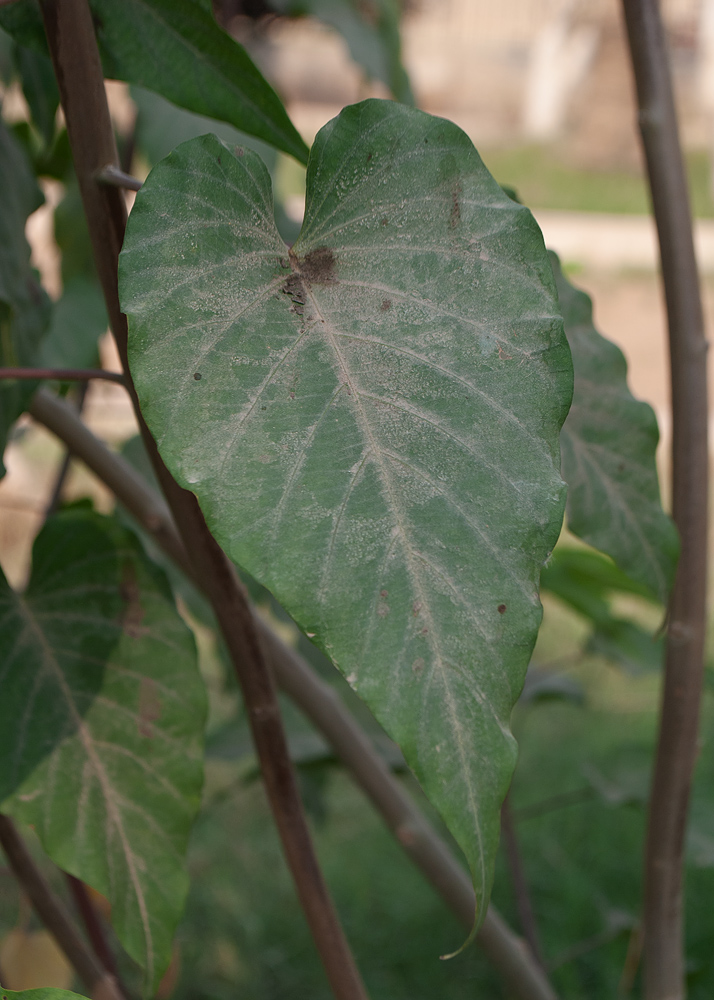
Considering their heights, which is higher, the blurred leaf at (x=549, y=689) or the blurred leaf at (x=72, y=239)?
the blurred leaf at (x=72, y=239)

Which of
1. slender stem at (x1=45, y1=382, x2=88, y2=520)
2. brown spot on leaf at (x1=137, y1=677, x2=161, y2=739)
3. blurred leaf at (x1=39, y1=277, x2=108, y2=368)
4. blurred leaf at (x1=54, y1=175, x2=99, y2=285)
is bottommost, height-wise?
brown spot on leaf at (x1=137, y1=677, x2=161, y2=739)

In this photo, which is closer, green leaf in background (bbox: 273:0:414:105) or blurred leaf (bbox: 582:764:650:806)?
blurred leaf (bbox: 582:764:650:806)

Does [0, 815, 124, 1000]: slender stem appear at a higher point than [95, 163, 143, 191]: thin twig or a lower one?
lower

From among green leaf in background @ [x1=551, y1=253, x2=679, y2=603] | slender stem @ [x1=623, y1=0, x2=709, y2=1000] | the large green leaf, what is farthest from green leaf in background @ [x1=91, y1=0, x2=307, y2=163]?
slender stem @ [x1=623, y1=0, x2=709, y2=1000]

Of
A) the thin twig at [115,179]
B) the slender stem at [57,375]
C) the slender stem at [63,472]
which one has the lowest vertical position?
the slender stem at [57,375]

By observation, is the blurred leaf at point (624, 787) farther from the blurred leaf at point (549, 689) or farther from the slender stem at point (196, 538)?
the slender stem at point (196, 538)

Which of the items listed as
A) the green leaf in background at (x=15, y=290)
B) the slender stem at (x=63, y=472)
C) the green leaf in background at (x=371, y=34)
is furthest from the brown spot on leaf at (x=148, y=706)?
the green leaf in background at (x=371, y=34)

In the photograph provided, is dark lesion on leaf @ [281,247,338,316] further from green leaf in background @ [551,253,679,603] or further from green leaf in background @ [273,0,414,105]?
green leaf in background @ [273,0,414,105]
